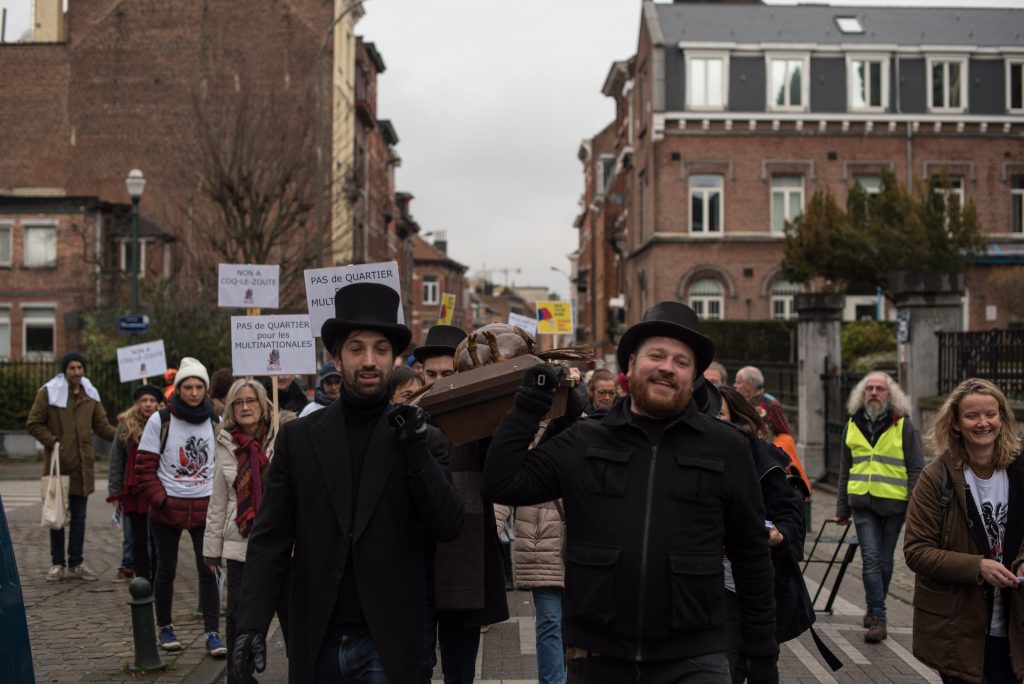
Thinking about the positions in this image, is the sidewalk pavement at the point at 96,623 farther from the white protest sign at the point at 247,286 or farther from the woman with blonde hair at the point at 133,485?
the white protest sign at the point at 247,286

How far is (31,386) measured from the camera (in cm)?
2747

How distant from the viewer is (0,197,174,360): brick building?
39.0 metres

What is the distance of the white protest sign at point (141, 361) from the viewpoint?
15.0 metres

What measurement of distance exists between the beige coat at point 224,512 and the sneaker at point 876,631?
4731mm

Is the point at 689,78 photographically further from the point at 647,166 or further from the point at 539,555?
the point at 539,555

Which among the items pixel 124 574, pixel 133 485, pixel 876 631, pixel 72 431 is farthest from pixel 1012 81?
pixel 133 485

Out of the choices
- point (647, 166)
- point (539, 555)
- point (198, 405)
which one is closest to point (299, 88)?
point (647, 166)

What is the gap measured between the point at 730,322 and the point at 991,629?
113 ft

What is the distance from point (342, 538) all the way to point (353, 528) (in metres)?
0.05

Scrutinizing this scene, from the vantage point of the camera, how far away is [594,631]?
393 cm

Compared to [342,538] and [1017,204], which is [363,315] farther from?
[1017,204]

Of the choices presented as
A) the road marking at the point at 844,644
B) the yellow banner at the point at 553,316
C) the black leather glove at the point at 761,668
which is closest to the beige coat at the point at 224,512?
the black leather glove at the point at 761,668

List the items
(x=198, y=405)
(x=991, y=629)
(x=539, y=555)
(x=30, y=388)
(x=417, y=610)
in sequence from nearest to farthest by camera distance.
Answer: (x=417, y=610)
(x=991, y=629)
(x=539, y=555)
(x=198, y=405)
(x=30, y=388)

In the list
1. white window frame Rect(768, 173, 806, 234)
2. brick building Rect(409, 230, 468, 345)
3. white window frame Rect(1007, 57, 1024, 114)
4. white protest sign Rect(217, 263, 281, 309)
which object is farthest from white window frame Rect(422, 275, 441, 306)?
white protest sign Rect(217, 263, 281, 309)
